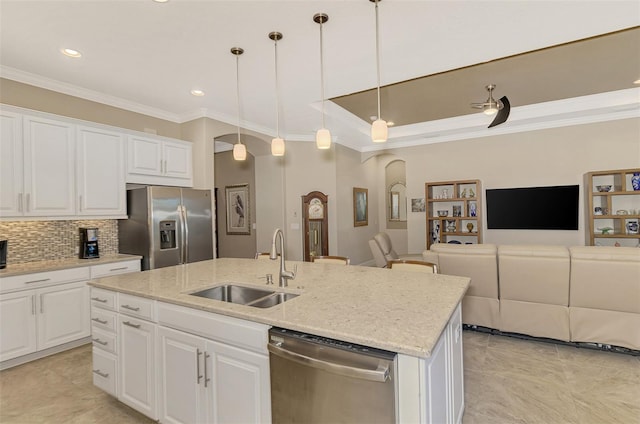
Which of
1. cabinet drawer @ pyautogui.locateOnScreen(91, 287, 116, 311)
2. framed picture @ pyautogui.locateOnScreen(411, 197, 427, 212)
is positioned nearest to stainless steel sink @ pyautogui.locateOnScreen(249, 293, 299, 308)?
cabinet drawer @ pyautogui.locateOnScreen(91, 287, 116, 311)

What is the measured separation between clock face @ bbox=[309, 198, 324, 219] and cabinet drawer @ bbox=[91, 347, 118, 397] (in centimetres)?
414

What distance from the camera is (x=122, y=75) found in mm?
3350

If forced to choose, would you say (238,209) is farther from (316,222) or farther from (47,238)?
(47,238)

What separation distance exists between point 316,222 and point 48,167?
398 cm

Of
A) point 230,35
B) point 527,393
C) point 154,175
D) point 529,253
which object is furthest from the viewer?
point 154,175

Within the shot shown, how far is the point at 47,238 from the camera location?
3.51 meters

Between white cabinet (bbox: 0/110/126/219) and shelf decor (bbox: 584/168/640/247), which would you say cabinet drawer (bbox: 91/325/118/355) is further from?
shelf decor (bbox: 584/168/640/247)

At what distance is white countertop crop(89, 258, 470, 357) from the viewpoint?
1.32 meters

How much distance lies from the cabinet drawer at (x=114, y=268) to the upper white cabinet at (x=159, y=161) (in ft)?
3.26

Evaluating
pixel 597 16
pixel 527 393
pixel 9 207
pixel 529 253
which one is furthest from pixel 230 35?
pixel 527 393

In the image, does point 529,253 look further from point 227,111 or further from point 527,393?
point 227,111

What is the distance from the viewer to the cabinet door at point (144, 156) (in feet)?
12.7

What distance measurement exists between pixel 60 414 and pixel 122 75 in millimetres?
3092

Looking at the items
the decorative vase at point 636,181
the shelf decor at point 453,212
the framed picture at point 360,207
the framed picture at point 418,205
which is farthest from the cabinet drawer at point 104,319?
the decorative vase at point 636,181
